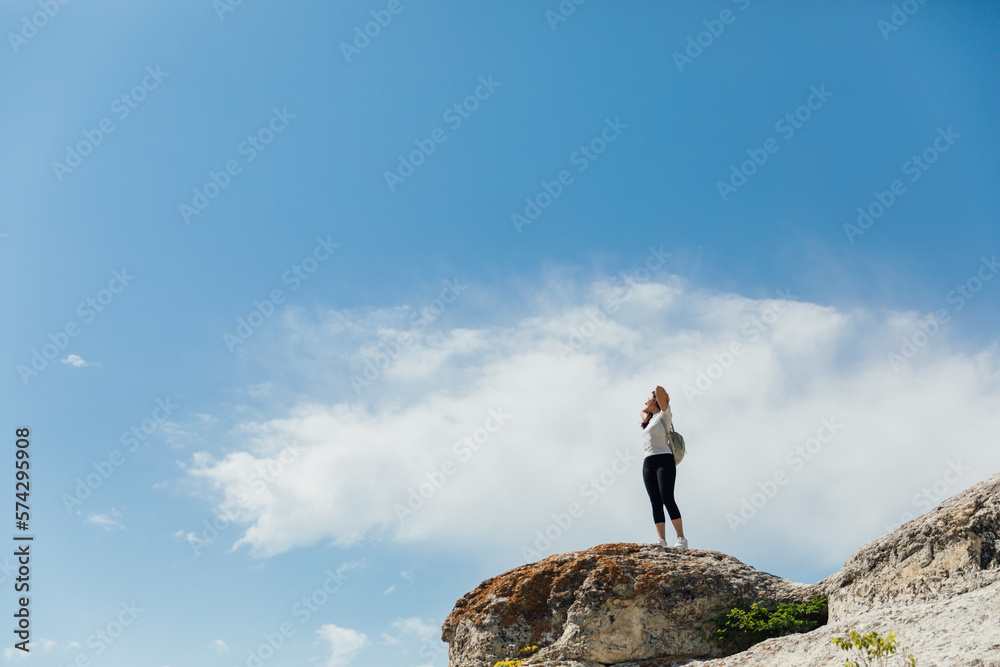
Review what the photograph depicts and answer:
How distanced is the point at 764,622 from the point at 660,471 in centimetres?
264

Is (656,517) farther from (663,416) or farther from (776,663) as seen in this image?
(776,663)

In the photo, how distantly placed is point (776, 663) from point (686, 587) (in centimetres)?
Result: 185

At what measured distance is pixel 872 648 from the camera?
6762mm

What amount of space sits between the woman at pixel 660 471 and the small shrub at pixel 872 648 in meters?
3.94

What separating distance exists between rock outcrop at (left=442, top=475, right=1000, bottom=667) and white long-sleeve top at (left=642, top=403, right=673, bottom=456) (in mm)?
1501

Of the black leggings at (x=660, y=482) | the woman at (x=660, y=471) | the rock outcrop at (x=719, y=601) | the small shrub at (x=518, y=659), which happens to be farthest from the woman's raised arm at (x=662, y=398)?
the small shrub at (x=518, y=659)

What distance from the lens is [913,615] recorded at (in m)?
6.95

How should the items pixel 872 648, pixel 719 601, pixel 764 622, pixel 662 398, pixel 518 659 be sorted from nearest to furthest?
pixel 872 648
pixel 764 622
pixel 719 601
pixel 518 659
pixel 662 398

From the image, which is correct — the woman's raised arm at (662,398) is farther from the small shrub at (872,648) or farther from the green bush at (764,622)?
the small shrub at (872,648)

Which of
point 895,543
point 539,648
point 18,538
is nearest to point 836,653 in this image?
point 895,543

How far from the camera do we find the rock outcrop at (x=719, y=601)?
22.2 ft

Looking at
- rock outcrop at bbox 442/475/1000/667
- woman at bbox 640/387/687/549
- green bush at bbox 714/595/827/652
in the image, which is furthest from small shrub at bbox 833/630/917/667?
woman at bbox 640/387/687/549

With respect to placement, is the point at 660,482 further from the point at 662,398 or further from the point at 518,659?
the point at 518,659

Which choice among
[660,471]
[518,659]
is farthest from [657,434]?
[518,659]
